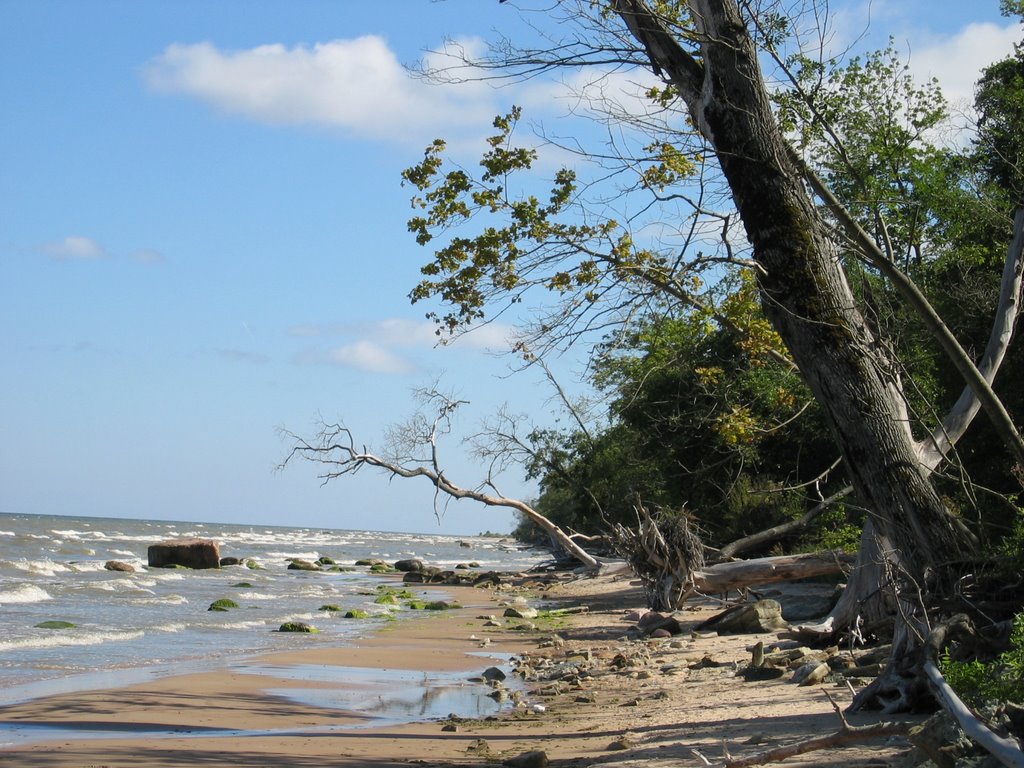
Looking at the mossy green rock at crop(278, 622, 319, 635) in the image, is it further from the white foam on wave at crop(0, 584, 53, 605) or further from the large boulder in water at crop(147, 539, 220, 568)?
the large boulder in water at crop(147, 539, 220, 568)

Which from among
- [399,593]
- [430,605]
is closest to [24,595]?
[430,605]

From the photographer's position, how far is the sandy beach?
752cm

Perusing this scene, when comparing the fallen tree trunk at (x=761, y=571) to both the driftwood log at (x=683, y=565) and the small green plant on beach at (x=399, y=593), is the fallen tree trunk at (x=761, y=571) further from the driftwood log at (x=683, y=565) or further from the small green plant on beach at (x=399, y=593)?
the small green plant on beach at (x=399, y=593)

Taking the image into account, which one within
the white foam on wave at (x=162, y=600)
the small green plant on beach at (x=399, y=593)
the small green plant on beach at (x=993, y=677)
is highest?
the small green plant on beach at (x=993, y=677)

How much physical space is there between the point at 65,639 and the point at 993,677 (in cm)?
1441

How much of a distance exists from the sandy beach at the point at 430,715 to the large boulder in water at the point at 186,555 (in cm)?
2731

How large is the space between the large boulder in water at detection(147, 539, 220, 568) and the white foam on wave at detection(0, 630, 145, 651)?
2460 cm

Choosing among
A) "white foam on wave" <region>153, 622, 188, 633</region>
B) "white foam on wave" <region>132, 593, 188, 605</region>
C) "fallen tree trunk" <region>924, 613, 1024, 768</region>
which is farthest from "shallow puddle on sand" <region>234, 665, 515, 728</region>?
"white foam on wave" <region>132, 593, 188, 605</region>

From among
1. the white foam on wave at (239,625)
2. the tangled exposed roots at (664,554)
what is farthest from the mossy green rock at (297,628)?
the tangled exposed roots at (664,554)

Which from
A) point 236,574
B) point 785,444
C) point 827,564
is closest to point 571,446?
point 236,574

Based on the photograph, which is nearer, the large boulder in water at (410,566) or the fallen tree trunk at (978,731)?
the fallen tree trunk at (978,731)

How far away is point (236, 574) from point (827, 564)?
88.8ft

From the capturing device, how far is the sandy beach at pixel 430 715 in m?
7.52

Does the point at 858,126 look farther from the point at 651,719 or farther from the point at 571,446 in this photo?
the point at 571,446
